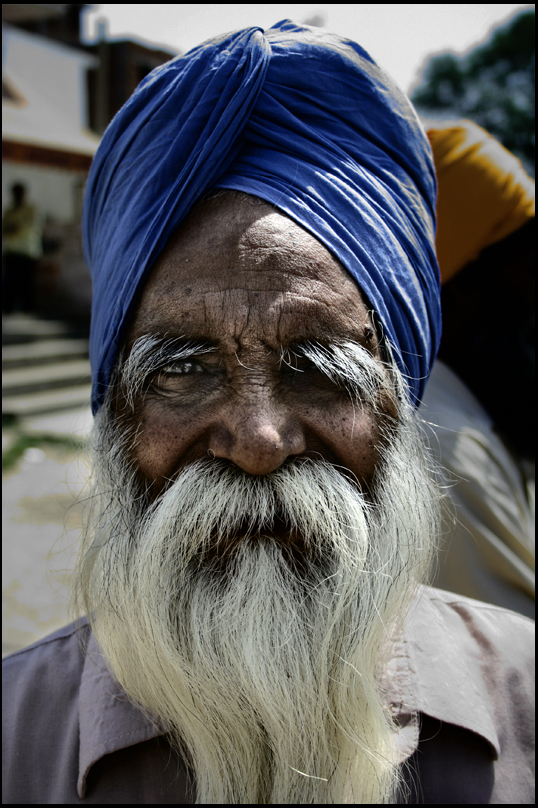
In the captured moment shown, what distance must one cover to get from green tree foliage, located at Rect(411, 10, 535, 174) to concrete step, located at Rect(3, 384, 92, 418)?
21193 mm

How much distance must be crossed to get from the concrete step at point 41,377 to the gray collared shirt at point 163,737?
712cm

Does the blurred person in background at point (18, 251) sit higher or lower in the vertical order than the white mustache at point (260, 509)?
lower

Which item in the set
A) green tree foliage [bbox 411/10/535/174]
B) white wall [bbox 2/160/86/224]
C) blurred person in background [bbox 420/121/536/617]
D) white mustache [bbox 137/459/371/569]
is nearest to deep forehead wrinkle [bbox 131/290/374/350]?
white mustache [bbox 137/459/371/569]

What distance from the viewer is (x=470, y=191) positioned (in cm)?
234

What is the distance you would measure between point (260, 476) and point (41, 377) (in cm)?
875

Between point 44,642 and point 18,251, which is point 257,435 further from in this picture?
point 18,251

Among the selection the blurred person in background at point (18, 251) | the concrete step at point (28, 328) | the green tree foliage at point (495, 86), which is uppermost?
the green tree foliage at point (495, 86)

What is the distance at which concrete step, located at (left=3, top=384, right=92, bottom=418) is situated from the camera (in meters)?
8.20

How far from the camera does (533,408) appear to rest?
2484 millimetres

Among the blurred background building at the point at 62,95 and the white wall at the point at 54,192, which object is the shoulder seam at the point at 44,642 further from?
the white wall at the point at 54,192

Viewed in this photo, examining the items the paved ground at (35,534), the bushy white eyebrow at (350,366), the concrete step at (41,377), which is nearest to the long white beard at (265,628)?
the bushy white eyebrow at (350,366)

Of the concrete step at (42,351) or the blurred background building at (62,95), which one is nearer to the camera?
the concrete step at (42,351)

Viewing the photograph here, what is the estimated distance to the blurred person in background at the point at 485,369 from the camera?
209 centimetres

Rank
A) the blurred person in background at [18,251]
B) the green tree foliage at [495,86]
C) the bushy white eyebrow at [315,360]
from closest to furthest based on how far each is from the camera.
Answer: the bushy white eyebrow at [315,360]
the blurred person in background at [18,251]
the green tree foliage at [495,86]
